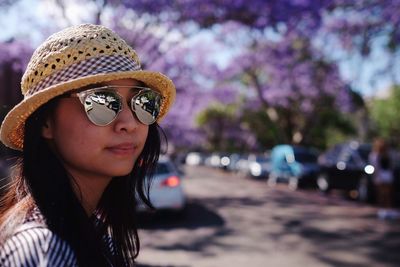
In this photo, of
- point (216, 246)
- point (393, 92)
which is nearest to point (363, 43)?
point (216, 246)

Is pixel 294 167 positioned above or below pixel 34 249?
above

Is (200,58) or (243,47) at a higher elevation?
(243,47)

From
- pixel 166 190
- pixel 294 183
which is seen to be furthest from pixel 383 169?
pixel 294 183

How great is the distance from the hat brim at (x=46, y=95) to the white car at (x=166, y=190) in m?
9.11

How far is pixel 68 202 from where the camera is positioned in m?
1.42

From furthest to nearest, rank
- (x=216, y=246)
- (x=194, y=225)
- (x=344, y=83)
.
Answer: (x=344, y=83) → (x=194, y=225) → (x=216, y=246)

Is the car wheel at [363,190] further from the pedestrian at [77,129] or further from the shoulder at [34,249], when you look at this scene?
the shoulder at [34,249]

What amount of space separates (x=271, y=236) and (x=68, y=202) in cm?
778

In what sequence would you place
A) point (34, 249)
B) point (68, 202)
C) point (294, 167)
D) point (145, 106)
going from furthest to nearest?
point (294, 167), point (145, 106), point (68, 202), point (34, 249)

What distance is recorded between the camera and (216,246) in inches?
311

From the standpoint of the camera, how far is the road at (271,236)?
6875 millimetres

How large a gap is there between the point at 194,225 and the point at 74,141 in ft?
29.8

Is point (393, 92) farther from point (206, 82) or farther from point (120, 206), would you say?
point (120, 206)

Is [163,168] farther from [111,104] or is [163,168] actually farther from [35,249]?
[35,249]
